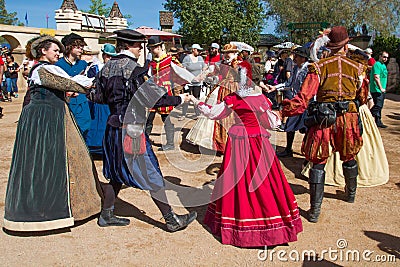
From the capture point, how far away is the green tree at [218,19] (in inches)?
1179

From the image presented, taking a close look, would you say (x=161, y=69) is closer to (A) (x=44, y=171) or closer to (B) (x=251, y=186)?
(A) (x=44, y=171)

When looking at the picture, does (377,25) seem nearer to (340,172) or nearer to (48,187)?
(340,172)

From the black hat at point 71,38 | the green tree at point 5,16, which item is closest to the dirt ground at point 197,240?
the black hat at point 71,38

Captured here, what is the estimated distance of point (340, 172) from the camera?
477 cm

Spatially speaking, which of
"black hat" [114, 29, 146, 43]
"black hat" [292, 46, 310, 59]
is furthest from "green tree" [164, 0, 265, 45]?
"black hat" [114, 29, 146, 43]

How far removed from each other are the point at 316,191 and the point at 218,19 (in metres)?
27.8

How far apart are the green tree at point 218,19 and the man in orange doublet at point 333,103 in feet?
88.9

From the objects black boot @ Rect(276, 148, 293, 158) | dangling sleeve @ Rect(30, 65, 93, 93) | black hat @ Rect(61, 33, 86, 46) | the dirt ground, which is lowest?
the dirt ground

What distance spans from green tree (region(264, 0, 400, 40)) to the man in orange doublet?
24.0 m

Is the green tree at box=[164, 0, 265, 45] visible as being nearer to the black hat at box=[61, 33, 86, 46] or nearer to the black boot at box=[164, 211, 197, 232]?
the black hat at box=[61, 33, 86, 46]

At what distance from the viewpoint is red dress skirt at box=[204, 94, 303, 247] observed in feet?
10.5

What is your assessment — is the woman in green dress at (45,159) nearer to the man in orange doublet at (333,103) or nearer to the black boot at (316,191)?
the man in orange doublet at (333,103)

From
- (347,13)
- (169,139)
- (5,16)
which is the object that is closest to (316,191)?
(169,139)

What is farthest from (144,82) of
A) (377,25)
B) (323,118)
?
(377,25)
